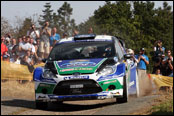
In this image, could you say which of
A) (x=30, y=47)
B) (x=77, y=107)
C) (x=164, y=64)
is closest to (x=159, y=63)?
(x=164, y=64)

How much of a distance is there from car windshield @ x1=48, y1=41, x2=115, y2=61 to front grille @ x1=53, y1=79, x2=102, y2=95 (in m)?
1.10

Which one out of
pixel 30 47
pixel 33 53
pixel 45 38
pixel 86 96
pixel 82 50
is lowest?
pixel 86 96

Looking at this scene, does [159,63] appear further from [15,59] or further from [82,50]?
[82,50]

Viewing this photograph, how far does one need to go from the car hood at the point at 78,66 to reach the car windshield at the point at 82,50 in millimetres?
454

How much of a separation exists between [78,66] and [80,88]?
0.51m

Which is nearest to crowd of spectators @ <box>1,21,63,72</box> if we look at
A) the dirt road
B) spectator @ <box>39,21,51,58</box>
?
spectator @ <box>39,21,51,58</box>

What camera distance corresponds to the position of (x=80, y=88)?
10.6 m

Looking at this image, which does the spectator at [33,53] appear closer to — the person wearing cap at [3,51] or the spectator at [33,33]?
the spectator at [33,33]

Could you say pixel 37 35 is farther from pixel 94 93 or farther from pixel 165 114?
pixel 165 114

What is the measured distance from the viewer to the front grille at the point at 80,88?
10.6 meters

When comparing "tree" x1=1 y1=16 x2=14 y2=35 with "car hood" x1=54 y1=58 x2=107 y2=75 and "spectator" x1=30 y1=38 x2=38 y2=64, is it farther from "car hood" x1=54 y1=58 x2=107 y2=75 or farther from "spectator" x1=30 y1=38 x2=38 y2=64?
"car hood" x1=54 y1=58 x2=107 y2=75

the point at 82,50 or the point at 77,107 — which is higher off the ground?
the point at 82,50

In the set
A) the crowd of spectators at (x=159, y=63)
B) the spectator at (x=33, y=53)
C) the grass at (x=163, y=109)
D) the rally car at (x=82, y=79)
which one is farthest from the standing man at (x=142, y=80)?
the grass at (x=163, y=109)

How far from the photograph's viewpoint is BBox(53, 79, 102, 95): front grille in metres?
10.6
